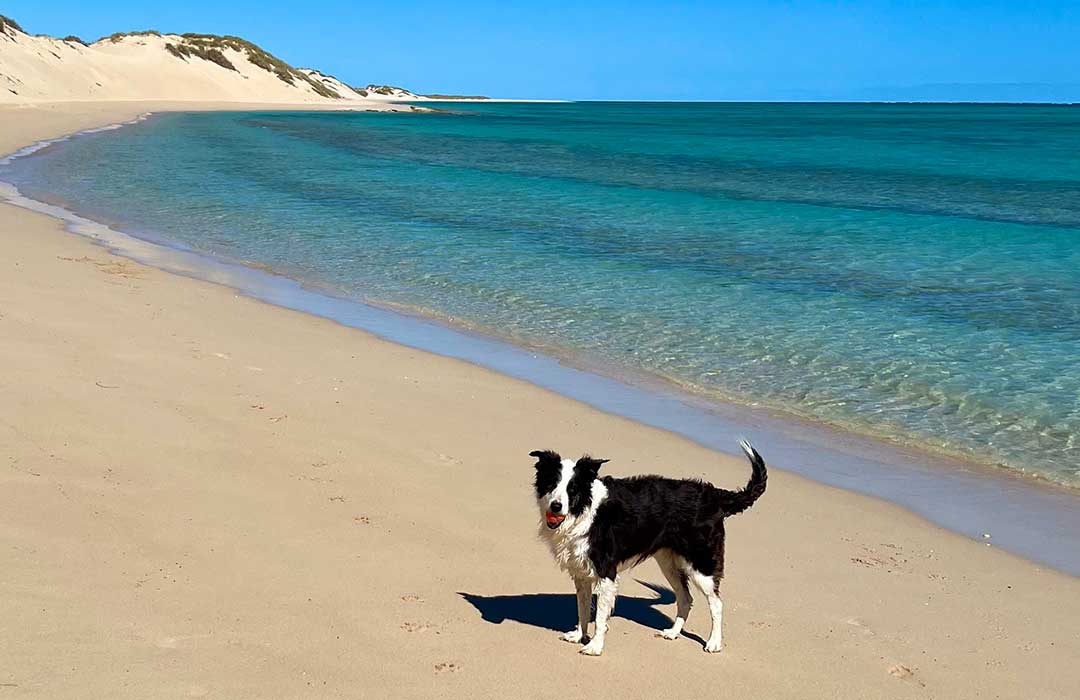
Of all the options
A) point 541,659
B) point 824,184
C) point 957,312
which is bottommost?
point 541,659

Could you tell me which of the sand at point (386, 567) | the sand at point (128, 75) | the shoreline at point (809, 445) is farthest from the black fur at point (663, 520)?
the sand at point (128, 75)

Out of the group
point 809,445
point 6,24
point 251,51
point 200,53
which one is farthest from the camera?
point 251,51

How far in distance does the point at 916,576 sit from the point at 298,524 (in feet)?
12.8

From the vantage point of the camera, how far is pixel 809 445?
948cm

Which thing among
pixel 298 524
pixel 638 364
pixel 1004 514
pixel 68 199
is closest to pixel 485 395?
pixel 638 364

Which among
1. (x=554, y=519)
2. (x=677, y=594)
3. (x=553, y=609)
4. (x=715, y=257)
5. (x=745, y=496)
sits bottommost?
(x=553, y=609)

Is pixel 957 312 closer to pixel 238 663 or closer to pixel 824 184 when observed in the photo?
pixel 238 663

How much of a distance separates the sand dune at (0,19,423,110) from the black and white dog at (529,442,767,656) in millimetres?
75162

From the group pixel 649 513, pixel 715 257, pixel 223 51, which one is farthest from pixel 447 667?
pixel 223 51

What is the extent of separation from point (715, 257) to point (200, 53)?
114950mm

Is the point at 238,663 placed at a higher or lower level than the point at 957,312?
lower

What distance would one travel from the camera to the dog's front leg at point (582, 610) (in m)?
5.37

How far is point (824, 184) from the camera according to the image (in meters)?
38.5

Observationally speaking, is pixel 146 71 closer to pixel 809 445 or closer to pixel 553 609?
pixel 809 445
